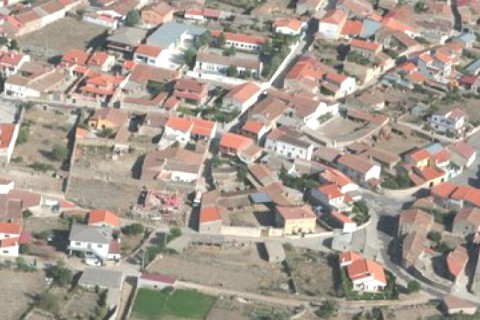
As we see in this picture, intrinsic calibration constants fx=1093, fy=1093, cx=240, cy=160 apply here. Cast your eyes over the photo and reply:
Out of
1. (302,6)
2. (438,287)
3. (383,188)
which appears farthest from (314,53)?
(438,287)

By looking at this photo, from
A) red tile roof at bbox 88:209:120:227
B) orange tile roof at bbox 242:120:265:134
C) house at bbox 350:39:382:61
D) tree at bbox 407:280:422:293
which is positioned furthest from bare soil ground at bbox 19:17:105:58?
tree at bbox 407:280:422:293

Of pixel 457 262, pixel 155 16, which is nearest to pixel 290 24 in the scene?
pixel 155 16

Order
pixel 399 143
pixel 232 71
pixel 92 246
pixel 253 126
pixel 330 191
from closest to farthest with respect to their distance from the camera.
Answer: pixel 92 246 < pixel 330 191 < pixel 253 126 < pixel 399 143 < pixel 232 71

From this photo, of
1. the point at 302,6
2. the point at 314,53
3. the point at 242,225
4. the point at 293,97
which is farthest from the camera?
the point at 302,6

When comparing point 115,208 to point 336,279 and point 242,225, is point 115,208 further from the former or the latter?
point 336,279

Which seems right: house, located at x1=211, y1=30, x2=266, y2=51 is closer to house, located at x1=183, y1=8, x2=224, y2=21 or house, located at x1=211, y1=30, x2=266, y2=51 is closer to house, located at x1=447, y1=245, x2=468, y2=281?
house, located at x1=183, y1=8, x2=224, y2=21

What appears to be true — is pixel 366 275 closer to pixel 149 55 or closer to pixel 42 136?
pixel 42 136

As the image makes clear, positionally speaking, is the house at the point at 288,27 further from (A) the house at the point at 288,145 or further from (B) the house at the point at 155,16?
(A) the house at the point at 288,145
